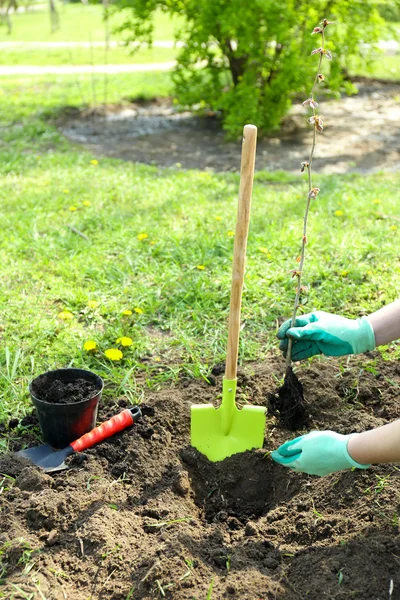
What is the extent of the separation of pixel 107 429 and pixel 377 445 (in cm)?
106

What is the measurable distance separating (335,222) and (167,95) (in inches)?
196

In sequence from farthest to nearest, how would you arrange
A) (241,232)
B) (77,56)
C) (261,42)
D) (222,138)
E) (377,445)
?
(77,56)
(222,138)
(261,42)
(241,232)
(377,445)

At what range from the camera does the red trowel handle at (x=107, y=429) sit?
2.47 meters

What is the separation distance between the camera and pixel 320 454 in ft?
6.96

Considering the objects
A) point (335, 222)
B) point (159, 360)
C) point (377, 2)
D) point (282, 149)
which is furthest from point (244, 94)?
point (159, 360)

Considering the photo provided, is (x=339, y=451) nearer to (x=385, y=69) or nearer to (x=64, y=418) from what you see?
(x=64, y=418)

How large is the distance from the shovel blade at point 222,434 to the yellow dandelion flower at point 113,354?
1.98 feet

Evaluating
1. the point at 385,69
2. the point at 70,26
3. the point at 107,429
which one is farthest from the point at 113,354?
the point at 70,26

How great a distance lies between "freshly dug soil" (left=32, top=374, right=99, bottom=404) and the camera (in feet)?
8.27

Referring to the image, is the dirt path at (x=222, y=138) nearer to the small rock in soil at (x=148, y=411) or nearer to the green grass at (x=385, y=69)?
the green grass at (x=385, y=69)

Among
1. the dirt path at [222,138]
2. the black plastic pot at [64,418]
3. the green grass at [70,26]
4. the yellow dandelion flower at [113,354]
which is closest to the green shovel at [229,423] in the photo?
the black plastic pot at [64,418]

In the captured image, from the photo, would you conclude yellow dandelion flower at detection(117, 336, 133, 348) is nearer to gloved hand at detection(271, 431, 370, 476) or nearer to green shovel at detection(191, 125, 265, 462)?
green shovel at detection(191, 125, 265, 462)

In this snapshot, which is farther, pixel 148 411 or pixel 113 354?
pixel 113 354

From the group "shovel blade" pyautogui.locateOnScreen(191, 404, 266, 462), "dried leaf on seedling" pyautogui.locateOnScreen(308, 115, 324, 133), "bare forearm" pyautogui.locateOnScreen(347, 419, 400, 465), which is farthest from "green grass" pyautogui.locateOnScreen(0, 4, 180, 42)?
"bare forearm" pyautogui.locateOnScreen(347, 419, 400, 465)
